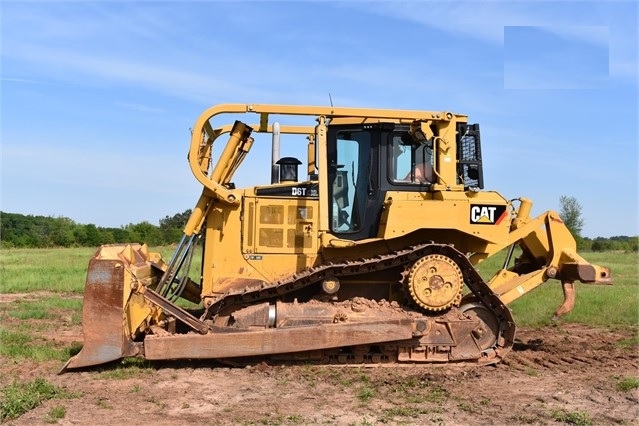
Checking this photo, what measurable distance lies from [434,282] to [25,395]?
16.5 feet

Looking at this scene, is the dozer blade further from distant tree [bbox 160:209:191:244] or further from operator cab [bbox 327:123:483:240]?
distant tree [bbox 160:209:191:244]

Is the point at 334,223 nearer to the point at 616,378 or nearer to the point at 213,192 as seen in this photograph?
the point at 213,192

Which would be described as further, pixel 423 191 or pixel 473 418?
pixel 423 191

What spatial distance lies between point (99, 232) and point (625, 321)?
175 feet

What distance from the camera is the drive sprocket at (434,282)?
27.5ft

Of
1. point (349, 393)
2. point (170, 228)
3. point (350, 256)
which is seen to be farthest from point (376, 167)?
point (170, 228)

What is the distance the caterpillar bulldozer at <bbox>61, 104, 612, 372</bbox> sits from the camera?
816 cm

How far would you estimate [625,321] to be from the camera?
1223 centimetres

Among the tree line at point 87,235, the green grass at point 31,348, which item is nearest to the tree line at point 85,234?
the tree line at point 87,235

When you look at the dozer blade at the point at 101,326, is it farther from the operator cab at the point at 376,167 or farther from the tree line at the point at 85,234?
the tree line at the point at 85,234

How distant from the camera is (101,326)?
775 centimetres

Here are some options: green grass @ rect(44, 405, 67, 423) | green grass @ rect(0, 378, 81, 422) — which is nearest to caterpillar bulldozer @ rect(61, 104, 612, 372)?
green grass @ rect(0, 378, 81, 422)

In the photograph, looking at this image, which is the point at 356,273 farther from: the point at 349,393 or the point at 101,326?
the point at 101,326

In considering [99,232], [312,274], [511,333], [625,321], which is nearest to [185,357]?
[312,274]
